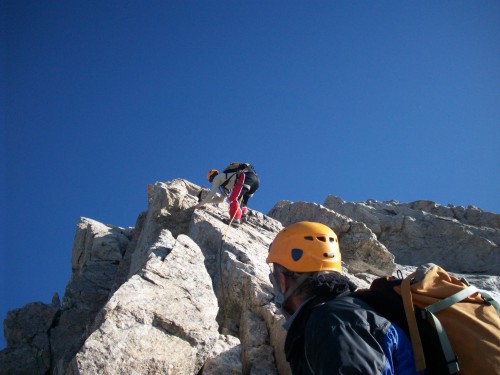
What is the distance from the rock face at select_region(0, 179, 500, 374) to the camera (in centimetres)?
659

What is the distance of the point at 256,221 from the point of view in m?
20.5

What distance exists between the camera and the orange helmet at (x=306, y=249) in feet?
16.6

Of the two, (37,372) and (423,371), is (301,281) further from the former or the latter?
(37,372)

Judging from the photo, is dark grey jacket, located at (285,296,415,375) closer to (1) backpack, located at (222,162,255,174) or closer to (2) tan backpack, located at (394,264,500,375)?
(2) tan backpack, located at (394,264,500,375)

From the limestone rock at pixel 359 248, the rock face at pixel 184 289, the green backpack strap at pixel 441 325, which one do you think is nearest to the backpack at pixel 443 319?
the green backpack strap at pixel 441 325

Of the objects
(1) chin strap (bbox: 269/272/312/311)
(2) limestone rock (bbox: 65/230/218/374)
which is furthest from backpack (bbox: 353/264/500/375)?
(2) limestone rock (bbox: 65/230/218/374)

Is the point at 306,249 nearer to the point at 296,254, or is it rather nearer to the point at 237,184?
the point at 296,254

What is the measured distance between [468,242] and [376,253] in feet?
45.3

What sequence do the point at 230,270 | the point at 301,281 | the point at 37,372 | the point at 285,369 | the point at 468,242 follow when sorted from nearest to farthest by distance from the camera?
the point at 301,281 → the point at 285,369 → the point at 230,270 → the point at 37,372 → the point at 468,242

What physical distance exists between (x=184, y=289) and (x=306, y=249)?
158 inches

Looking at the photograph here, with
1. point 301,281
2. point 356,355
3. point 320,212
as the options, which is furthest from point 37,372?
point 320,212

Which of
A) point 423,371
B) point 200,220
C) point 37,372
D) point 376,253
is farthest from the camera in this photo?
point 376,253

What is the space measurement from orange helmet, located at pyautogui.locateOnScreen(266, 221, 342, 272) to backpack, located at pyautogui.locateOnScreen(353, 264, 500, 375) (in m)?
0.99

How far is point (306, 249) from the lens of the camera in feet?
17.0
